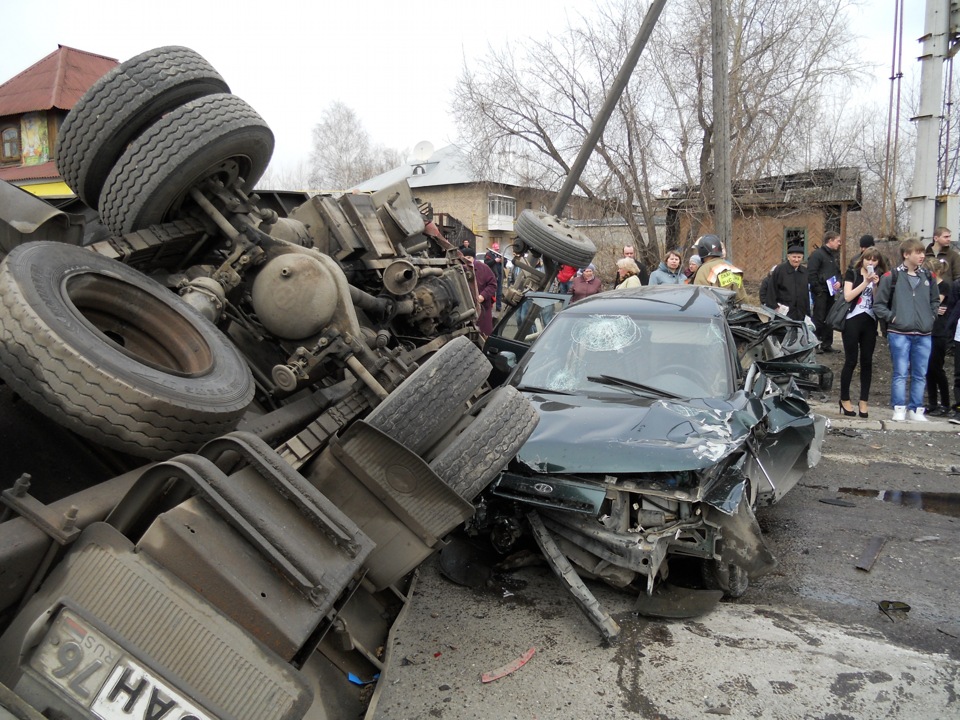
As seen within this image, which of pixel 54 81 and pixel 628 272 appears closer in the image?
pixel 628 272

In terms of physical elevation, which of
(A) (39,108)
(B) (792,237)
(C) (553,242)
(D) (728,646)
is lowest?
(D) (728,646)

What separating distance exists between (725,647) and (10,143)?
21.0m

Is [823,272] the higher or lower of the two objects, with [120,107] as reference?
lower

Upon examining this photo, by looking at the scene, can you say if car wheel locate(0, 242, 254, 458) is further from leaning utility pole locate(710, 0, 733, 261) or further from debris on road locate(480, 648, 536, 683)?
leaning utility pole locate(710, 0, 733, 261)

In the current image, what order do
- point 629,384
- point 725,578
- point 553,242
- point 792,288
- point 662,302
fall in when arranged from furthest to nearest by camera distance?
1. point 792,288
2. point 553,242
3. point 662,302
4. point 629,384
5. point 725,578

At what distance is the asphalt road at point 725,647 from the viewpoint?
125 inches

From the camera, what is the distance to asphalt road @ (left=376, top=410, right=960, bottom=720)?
10.5 ft

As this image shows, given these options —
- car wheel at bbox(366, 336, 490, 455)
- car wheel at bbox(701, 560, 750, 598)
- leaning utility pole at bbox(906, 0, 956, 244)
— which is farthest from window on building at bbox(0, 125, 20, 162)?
car wheel at bbox(701, 560, 750, 598)

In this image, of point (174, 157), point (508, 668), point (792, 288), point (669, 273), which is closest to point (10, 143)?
point (669, 273)

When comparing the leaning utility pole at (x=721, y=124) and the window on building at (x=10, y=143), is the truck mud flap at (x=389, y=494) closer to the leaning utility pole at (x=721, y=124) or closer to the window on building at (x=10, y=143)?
the leaning utility pole at (x=721, y=124)

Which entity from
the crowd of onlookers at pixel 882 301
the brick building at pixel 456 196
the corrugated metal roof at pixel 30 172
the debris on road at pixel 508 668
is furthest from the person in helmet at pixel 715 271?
the brick building at pixel 456 196

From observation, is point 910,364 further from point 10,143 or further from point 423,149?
point 423,149

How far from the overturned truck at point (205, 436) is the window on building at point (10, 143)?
17.4 metres

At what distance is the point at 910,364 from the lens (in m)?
8.62
